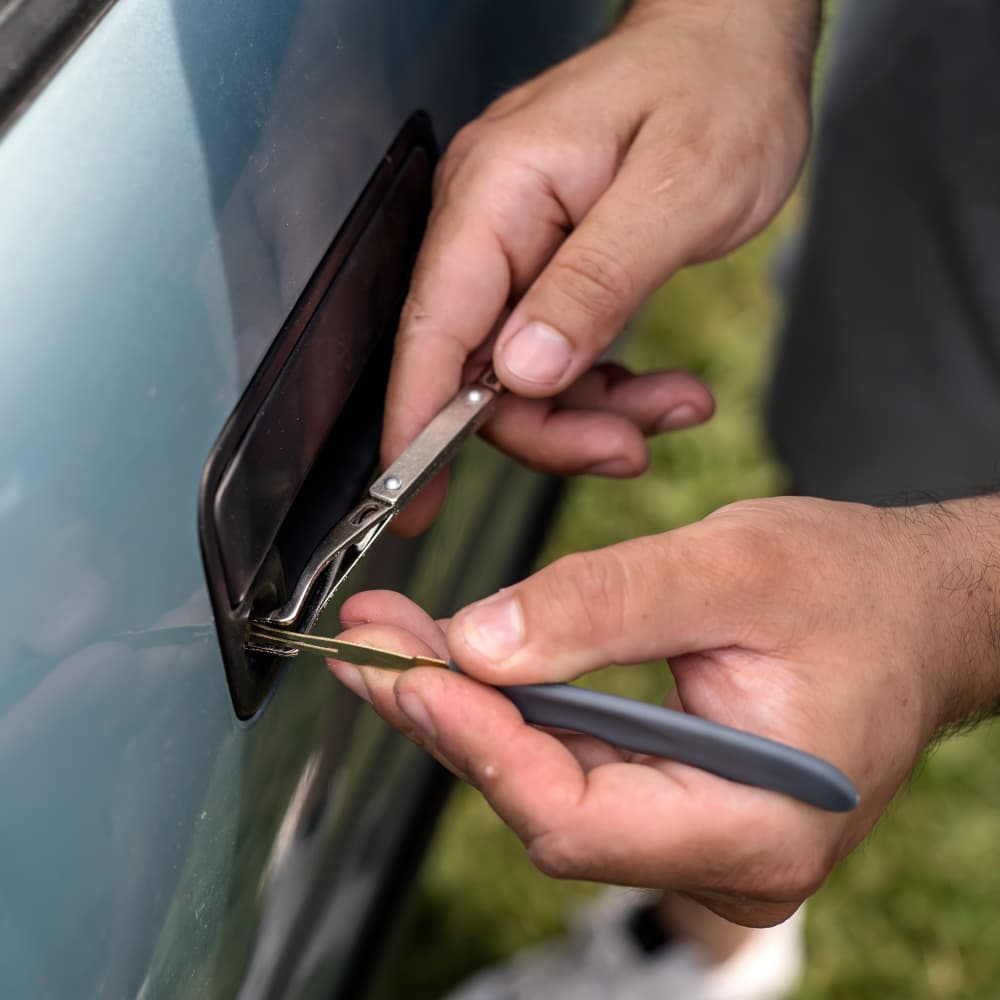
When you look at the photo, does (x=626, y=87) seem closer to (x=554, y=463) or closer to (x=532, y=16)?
(x=532, y=16)

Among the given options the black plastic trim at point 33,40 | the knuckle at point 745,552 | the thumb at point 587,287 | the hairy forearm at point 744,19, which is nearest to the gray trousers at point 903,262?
the hairy forearm at point 744,19

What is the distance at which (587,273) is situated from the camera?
1148 millimetres

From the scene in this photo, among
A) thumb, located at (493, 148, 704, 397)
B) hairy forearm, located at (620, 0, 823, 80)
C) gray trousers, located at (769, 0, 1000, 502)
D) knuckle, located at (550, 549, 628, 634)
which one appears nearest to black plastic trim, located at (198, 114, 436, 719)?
thumb, located at (493, 148, 704, 397)

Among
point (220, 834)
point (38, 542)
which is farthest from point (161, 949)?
point (38, 542)

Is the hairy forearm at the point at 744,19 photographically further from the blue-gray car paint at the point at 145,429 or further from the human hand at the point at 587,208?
the blue-gray car paint at the point at 145,429

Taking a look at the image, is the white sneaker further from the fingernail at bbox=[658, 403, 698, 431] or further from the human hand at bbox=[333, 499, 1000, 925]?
the human hand at bbox=[333, 499, 1000, 925]

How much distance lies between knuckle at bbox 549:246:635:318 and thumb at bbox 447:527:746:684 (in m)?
0.33

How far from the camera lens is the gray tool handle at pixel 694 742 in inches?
32.9

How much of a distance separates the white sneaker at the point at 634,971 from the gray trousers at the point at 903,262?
0.77 m

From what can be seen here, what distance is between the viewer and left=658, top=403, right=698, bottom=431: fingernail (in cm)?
140

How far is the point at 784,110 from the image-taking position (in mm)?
1312

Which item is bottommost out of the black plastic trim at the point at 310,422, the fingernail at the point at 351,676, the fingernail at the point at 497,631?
the fingernail at the point at 351,676

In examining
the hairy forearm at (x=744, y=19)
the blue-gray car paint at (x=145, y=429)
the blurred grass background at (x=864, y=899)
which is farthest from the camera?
the blurred grass background at (x=864, y=899)

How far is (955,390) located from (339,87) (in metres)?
1.19
